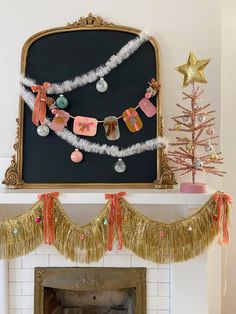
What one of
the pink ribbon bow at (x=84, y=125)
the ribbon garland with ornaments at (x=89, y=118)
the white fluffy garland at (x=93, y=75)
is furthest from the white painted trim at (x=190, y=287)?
the white fluffy garland at (x=93, y=75)

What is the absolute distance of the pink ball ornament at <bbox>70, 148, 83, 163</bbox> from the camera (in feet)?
5.12

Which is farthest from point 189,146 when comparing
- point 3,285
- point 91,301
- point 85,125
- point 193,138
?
Result: point 3,285

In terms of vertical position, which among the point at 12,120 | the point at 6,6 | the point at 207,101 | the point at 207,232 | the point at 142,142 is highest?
the point at 6,6

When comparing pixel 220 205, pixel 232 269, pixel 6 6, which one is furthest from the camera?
pixel 232 269

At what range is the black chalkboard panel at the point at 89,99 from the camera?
158 centimetres

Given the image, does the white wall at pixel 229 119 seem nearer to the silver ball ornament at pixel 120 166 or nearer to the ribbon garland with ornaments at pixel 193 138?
the ribbon garland with ornaments at pixel 193 138

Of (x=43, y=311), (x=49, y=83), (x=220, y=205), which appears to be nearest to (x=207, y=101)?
(x=220, y=205)

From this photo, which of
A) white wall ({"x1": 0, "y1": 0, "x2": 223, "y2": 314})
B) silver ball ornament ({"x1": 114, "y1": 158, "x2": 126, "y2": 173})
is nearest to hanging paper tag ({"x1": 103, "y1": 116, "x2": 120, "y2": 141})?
silver ball ornament ({"x1": 114, "y1": 158, "x2": 126, "y2": 173})

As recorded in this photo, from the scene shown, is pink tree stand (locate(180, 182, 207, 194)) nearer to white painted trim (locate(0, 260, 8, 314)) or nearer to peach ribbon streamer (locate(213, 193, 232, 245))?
peach ribbon streamer (locate(213, 193, 232, 245))

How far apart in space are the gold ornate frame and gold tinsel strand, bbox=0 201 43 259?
19cm

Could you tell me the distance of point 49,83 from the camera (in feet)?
5.21

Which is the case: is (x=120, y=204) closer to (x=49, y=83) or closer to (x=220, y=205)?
(x=220, y=205)

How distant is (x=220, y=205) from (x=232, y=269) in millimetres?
748

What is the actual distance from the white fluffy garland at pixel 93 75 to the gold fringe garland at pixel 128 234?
552 millimetres
